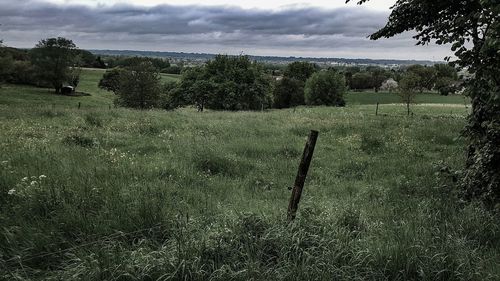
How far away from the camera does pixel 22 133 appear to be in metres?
14.1

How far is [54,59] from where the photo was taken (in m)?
81.8

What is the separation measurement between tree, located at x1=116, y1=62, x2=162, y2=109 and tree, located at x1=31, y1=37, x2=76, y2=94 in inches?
1008

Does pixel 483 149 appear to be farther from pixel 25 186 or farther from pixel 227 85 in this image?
pixel 227 85

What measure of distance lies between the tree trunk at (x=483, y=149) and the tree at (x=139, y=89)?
57.6 m

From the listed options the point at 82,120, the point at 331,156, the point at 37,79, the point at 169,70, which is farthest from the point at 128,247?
the point at 169,70

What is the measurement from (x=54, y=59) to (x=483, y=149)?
285 ft

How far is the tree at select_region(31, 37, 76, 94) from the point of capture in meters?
81.1

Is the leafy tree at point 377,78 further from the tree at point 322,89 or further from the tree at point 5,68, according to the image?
the tree at point 5,68

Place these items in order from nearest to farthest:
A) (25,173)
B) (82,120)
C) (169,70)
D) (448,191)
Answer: (25,173)
(448,191)
(82,120)
(169,70)

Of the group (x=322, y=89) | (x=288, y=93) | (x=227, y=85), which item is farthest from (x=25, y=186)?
(x=288, y=93)

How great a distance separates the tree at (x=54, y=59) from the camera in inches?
3194

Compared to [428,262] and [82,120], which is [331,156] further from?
[82,120]

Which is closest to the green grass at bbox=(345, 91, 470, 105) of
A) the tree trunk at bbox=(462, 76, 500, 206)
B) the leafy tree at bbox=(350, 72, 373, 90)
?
the leafy tree at bbox=(350, 72, 373, 90)

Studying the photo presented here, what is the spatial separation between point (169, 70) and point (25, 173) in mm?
158043
